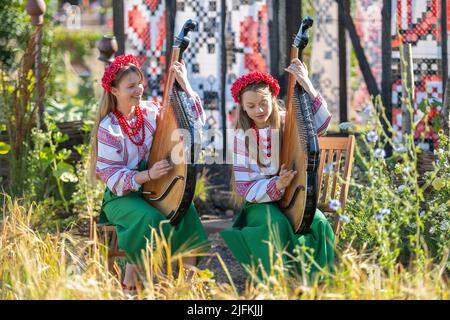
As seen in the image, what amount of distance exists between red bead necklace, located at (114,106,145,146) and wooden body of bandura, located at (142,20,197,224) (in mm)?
74

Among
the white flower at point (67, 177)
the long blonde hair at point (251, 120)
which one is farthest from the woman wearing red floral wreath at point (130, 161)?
the white flower at point (67, 177)

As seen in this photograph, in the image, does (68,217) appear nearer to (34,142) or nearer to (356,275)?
(34,142)

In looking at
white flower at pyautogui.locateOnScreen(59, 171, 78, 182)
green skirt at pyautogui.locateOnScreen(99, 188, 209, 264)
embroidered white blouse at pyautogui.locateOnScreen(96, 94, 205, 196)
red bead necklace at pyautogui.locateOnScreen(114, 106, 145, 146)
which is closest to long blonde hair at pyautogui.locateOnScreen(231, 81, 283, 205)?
embroidered white blouse at pyautogui.locateOnScreen(96, 94, 205, 196)

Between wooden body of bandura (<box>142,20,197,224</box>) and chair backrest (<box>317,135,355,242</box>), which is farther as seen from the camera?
chair backrest (<box>317,135,355,242</box>)

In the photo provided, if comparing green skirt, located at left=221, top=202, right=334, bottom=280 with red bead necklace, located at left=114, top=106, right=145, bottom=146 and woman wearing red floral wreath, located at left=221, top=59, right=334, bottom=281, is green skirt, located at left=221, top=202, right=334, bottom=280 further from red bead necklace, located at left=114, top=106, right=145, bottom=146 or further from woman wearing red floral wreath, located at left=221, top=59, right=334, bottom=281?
red bead necklace, located at left=114, top=106, right=145, bottom=146

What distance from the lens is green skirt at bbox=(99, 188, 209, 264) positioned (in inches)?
173

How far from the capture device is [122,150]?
180 inches

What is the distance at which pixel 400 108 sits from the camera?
21.1 feet

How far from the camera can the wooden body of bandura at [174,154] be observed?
432 cm

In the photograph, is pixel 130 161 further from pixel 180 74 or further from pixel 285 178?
pixel 285 178

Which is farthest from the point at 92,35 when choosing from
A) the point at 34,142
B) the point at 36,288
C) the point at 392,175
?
the point at 36,288

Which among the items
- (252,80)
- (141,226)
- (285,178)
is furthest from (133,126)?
(285,178)

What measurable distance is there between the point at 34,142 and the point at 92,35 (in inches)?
393

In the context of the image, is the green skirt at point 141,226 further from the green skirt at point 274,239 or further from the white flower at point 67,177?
the white flower at point 67,177
